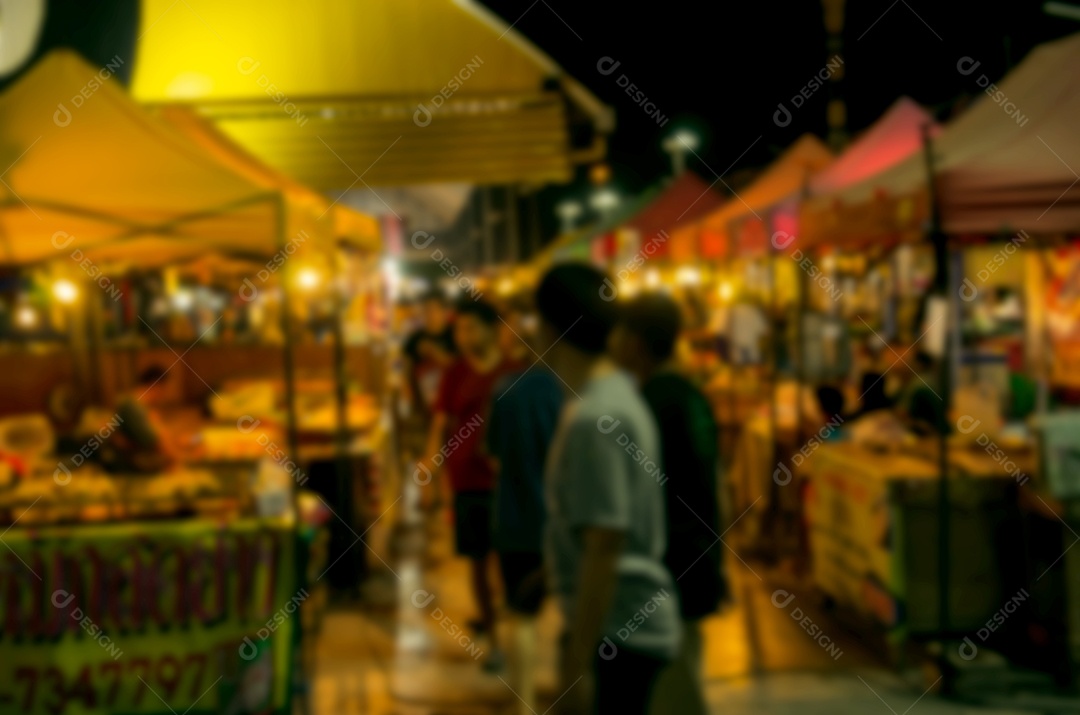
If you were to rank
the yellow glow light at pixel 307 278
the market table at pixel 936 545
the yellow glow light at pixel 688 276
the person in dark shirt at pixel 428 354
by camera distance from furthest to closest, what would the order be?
the yellow glow light at pixel 688 276, the yellow glow light at pixel 307 278, the person in dark shirt at pixel 428 354, the market table at pixel 936 545

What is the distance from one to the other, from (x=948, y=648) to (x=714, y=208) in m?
10.3

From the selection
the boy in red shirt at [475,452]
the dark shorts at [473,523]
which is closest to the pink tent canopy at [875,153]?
the boy in red shirt at [475,452]

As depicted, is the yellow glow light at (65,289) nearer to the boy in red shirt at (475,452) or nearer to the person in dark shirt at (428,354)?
the person in dark shirt at (428,354)

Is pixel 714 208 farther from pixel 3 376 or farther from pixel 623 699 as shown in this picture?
pixel 623 699

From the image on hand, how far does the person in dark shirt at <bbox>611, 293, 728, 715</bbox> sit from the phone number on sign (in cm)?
230

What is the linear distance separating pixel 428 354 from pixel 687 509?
7482 millimetres

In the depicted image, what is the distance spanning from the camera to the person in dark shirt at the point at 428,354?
428 inches

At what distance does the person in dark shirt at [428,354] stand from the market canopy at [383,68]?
259 centimetres

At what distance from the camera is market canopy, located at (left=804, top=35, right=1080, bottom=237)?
556cm

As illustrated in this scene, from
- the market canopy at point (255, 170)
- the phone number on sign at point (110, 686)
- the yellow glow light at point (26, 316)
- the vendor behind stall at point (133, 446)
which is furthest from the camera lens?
the yellow glow light at point (26, 316)

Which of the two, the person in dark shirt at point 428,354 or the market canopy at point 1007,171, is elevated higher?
the market canopy at point 1007,171

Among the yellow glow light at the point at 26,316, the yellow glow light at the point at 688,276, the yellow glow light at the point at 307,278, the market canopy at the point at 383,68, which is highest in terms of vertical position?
the market canopy at the point at 383,68

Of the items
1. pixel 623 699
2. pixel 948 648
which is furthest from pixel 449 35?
pixel 623 699

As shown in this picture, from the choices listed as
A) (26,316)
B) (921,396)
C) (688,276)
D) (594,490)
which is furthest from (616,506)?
(26,316)
